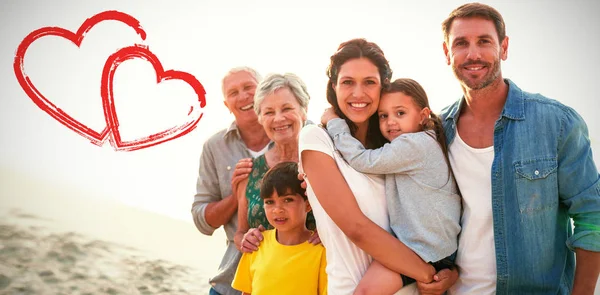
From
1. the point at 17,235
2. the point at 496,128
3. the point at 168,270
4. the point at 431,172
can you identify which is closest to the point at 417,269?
the point at 431,172

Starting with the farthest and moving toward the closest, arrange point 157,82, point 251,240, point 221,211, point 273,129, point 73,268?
point 73,268, point 157,82, point 221,211, point 273,129, point 251,240

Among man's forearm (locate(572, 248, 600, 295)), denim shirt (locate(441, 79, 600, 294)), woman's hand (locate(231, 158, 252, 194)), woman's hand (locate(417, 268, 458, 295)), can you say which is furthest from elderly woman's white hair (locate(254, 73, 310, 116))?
man's forearm (locate(572, 248, 600, 295))

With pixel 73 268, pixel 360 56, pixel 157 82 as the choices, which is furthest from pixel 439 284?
pixel 73 268

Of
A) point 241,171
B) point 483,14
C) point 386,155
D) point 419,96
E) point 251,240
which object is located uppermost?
point 483,14

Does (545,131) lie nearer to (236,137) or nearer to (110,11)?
(236,137)

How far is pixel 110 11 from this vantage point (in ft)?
21.0

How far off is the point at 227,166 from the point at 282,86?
72cm

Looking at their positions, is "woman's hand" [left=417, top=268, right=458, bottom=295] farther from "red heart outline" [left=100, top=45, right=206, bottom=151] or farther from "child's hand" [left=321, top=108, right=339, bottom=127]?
"red heart outline" [left=100, top=45, right=206, bottom=151]

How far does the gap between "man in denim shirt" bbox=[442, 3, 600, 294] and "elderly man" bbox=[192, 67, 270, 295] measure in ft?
4.59

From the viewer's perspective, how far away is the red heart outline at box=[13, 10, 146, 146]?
19.3 ft

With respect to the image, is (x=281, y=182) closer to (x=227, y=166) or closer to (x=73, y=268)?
(x=227, y=166)

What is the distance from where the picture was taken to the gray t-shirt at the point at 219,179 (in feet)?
12.5

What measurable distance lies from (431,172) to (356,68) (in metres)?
0.65

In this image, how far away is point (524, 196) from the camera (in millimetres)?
3035
